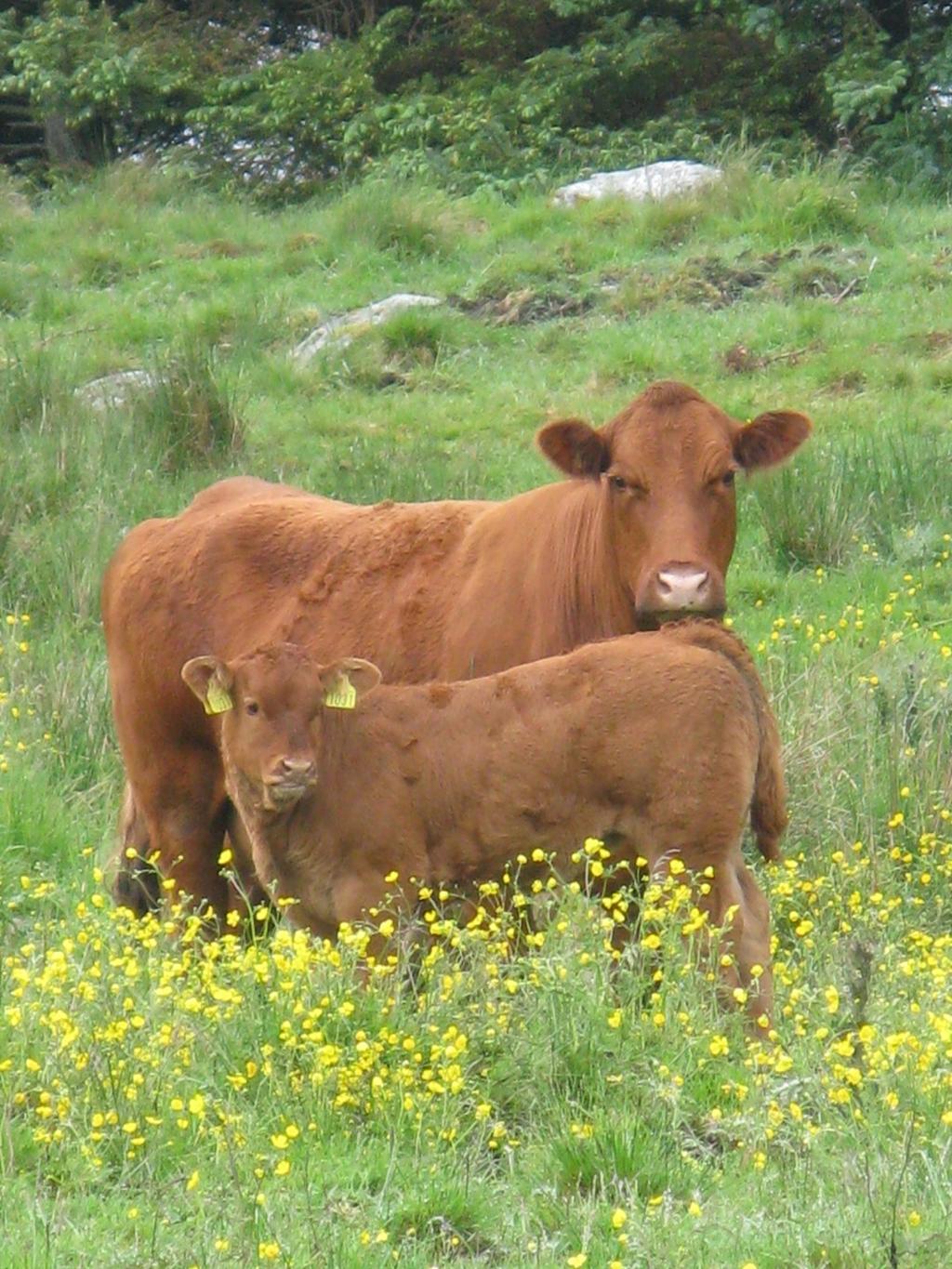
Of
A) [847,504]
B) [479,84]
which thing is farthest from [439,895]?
[479,84]

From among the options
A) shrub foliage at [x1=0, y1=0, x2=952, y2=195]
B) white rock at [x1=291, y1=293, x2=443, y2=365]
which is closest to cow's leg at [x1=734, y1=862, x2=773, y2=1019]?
white rock at [x1=291, y1=293, x2=443, y2=365]

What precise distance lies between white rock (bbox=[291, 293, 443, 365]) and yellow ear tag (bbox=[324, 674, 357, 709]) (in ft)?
26.0

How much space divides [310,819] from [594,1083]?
6.06 feet

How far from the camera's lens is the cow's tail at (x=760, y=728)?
6586mm

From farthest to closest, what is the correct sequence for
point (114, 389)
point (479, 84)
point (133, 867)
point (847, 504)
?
point (479, 84)
point (114, 389)
point (847, 504)
point (133, 867)

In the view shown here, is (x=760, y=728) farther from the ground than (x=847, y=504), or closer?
farther from the ground

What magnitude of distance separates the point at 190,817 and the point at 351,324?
7.36 meters

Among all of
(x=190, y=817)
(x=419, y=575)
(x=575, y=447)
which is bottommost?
(x=190, y=817)

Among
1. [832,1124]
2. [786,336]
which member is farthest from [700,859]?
[786,336]

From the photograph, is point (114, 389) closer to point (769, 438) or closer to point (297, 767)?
point (769, 438)

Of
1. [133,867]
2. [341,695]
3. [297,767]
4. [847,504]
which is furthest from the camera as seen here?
[847,504]

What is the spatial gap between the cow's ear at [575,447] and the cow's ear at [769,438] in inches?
18.9

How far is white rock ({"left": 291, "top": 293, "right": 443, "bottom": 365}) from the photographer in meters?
14.6

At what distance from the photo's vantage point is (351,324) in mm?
14859
